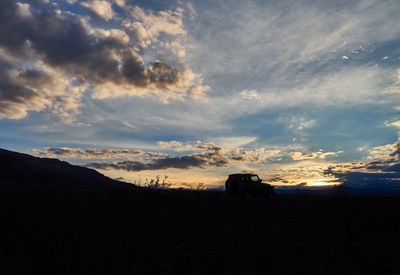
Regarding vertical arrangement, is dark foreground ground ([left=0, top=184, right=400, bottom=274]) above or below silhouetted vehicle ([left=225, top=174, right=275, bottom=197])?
below

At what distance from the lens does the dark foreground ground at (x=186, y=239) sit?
206 inches

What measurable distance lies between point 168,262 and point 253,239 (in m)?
2.97

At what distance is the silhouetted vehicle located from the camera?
20.9 meters

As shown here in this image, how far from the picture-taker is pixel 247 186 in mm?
20922

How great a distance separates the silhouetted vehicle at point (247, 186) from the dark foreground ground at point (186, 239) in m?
8.73

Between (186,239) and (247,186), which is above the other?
(247,186)

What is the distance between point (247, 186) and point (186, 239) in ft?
47.0

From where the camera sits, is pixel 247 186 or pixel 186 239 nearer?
pixel 186 239

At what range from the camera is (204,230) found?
833 centimetres

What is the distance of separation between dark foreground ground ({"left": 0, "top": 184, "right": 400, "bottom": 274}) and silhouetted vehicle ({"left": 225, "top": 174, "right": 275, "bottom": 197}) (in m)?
8.73

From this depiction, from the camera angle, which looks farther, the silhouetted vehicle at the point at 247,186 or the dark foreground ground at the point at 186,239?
the silhouetted vehicle at the point at 247,186

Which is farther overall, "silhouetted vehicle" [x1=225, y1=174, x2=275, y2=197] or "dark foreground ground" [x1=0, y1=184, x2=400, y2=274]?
"silhouetted vehicle" [x1=225, y1=174, x2=275, y2=197]

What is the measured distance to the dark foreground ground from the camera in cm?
523

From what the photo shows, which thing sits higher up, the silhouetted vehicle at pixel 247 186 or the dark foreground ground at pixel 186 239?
the silhouetted vehicle at pixel 247 186
